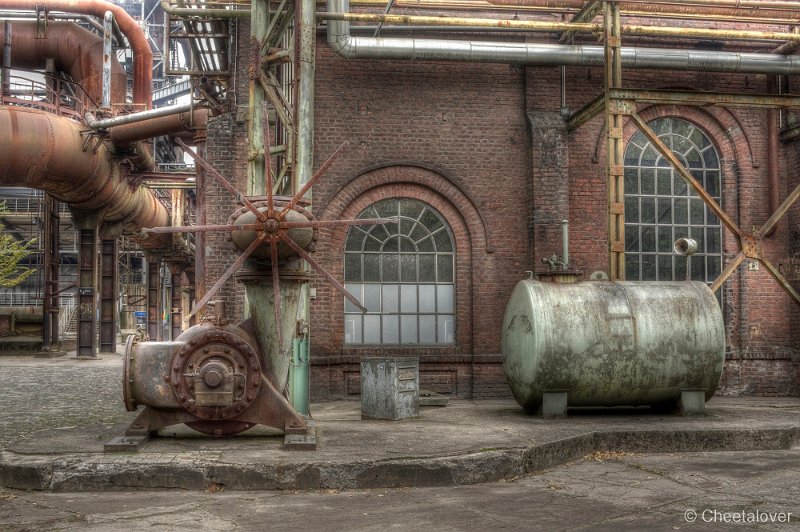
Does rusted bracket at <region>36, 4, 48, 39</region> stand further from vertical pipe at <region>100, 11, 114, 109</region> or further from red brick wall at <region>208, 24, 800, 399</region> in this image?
red brick wall at <region>208, 24, 800, 399</region>

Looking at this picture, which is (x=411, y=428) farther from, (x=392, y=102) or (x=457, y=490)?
(x=392, y=102)

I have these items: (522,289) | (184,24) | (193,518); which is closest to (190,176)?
(184,24)

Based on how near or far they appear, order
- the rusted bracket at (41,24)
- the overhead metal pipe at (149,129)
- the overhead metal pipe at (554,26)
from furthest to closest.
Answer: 1. the rusted bracket at (41,24)
2. the overhead metal pipe at (149,129)
3. the overhead metal pipe at (554,26)

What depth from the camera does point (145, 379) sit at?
275 inches

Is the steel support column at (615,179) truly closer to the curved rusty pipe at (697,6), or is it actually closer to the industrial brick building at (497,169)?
the industrial brick building at (497,169)

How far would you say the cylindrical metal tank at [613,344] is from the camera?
8.92 metres

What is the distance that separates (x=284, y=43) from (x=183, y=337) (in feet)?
20.2

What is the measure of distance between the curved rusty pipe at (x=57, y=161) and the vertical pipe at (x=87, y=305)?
2.30m

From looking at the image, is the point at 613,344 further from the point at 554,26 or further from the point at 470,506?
the point at 554,26

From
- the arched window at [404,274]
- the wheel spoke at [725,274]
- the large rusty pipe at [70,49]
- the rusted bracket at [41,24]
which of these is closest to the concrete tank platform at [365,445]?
the wheel spoke at [725,274]

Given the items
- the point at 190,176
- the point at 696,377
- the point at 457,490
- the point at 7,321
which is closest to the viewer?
the point at 457,490

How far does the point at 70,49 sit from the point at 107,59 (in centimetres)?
111

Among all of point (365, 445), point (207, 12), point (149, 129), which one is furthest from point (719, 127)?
point (149, 129)

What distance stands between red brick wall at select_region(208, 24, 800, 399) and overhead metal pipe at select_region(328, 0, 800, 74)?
47 centimetres
